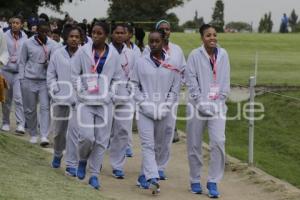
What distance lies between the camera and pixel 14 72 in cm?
1362

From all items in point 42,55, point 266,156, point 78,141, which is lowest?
point 266,156

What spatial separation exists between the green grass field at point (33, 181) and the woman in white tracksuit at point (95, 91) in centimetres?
47

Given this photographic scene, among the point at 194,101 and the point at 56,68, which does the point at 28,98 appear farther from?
the point at 194,101

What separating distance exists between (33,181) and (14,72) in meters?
5.33

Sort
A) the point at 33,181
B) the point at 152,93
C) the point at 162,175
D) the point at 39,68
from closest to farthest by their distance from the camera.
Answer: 1. the point at 33,181
2. the point at 152,93
3. the point at 162,175
4. the point at 39,68

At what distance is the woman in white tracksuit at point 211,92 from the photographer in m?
9.16

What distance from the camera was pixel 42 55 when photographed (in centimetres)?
1237

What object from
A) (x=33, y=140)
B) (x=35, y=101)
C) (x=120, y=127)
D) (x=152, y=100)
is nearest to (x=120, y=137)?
(x=120, y=127)

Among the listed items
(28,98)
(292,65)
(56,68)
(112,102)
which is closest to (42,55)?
(28,98)

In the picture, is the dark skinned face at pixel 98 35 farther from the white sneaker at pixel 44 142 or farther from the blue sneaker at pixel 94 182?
the white sneaker at pixel 44 142

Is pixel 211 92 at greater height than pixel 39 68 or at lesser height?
greater

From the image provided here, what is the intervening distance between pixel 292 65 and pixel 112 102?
63.5 ft

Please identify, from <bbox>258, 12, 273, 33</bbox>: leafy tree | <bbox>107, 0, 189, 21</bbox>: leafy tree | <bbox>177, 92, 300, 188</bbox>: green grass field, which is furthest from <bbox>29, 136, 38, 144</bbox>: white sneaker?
<bbox>258, 12, 273, 33</bbox>: leafy tree

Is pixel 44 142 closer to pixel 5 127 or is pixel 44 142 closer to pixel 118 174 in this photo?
pixel 5 127
